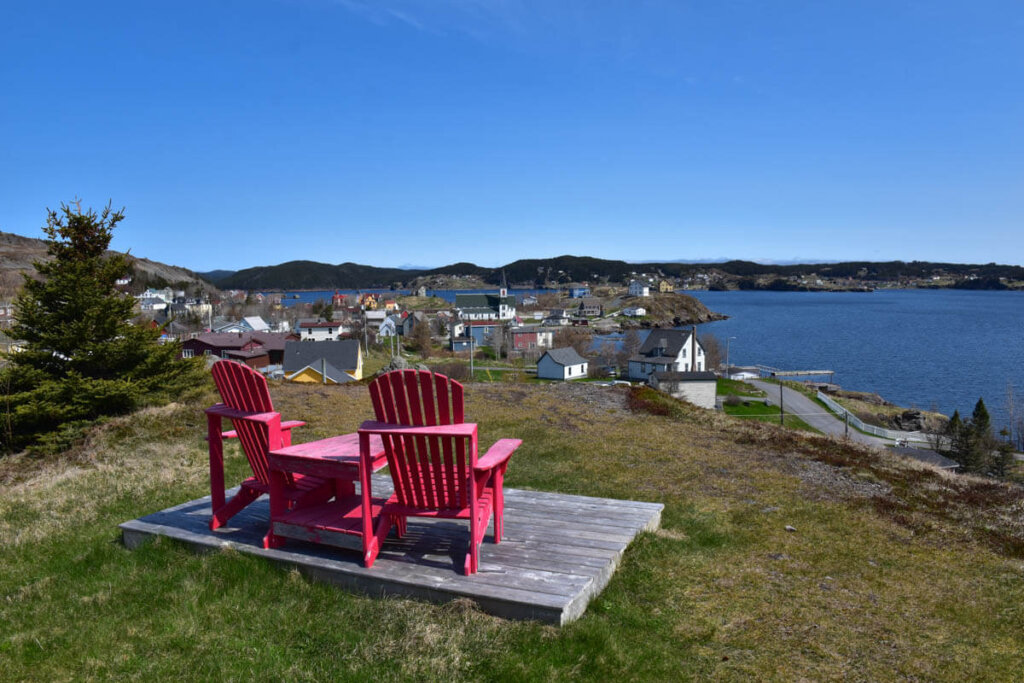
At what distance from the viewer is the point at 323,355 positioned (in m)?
49.5

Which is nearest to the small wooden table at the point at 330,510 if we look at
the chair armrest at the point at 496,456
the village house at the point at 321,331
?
the chair armrest at the point at 496,456

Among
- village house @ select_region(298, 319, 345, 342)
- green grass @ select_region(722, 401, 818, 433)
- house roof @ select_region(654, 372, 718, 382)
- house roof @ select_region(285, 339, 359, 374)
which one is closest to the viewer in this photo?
green grass @ select_region(722, 401, 818, 433)

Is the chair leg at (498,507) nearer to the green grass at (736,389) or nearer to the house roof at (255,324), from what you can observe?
the green grass at (736,389)

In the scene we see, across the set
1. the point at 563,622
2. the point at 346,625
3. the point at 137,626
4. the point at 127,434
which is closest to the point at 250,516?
the point at 137,626

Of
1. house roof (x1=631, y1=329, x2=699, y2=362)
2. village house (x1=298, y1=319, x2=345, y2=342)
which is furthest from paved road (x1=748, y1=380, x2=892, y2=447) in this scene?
village house (x1=298, y1=319, x2=345, y2=342)

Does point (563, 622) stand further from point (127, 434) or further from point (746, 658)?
point (127, 434)

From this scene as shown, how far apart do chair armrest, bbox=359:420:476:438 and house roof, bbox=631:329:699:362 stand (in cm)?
5689

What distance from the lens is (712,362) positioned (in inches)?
2702

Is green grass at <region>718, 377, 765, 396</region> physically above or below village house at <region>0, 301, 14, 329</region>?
below

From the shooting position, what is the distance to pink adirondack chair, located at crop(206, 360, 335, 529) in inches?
202

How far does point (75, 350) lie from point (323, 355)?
3655 cm

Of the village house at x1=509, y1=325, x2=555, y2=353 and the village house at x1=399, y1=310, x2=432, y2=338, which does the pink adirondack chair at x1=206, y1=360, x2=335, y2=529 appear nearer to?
the village house at x1=509, y1=325, x2=555, y2=353

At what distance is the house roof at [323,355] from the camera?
4891cm

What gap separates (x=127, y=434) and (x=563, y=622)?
11.0 meters
